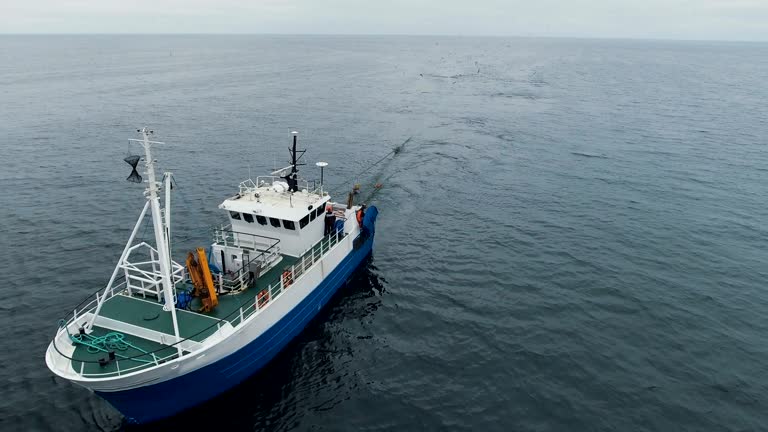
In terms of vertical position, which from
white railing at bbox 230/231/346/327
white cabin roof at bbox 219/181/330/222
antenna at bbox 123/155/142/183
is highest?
antenna at bbox 123/155/142/183

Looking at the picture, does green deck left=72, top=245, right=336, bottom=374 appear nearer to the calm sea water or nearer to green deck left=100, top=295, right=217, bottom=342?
green deck left=100, top=295, right=217, bottom=342

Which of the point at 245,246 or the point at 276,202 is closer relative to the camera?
the point at 245,246

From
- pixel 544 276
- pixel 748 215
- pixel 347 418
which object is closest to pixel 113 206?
pixel 347 418

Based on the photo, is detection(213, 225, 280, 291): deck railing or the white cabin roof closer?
detection(213, 225, 280, 291): deck railing

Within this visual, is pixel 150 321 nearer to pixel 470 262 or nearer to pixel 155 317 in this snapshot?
pixel 155 317

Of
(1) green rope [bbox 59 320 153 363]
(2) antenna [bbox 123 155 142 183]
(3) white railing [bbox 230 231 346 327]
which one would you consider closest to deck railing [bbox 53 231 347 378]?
(3) white railing [bbox 230 231 346 327]

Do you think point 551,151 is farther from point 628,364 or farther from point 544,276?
point 628,364

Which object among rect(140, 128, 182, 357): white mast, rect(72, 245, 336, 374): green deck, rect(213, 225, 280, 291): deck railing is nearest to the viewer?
rect(140, 128, 182, 357): white mast

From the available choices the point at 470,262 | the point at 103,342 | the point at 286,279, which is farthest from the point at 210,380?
the point at 470,262
